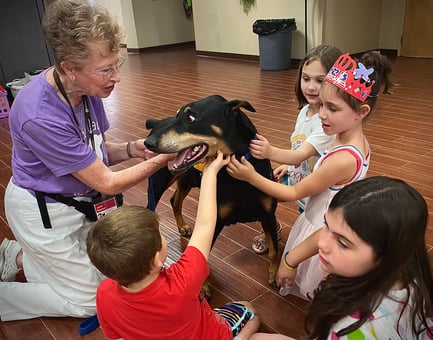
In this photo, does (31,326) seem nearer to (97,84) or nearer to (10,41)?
(97,84)

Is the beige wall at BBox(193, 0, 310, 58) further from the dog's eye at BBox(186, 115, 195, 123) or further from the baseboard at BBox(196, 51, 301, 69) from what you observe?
the dog's eye at BBox(186, 115, 195, 123)

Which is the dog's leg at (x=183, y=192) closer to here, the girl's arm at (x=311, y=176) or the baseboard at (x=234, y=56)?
the girl's arm at (x=311, y=176)

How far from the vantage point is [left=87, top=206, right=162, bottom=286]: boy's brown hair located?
1057 millimetres

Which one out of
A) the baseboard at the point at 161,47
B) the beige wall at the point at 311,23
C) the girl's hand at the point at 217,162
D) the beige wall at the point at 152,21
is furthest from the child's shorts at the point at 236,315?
the baseboard at the point at 161,47

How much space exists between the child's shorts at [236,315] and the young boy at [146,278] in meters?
0.23

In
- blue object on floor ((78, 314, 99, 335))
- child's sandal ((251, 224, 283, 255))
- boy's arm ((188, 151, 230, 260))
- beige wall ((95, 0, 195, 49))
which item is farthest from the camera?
beige wall ((95, 0, 195, 49))

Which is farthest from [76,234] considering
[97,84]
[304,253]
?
[304,253]

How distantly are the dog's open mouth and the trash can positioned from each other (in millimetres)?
5691

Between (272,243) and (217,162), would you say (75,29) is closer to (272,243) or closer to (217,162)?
(217,162)

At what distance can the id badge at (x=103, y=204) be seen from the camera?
1.88m

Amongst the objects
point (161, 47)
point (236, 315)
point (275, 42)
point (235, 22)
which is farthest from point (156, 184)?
point (161, 47)

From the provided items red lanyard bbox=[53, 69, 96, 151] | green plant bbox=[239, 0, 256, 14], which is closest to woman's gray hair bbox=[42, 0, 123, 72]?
red lanyard bbox=[53, 69, 96, 151]

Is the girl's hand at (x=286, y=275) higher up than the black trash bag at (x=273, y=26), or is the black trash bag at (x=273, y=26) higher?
the black trash bag at (x=273, y=26)

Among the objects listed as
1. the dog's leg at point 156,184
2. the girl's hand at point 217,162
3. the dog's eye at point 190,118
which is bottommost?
the dog's leg at point 156,184
